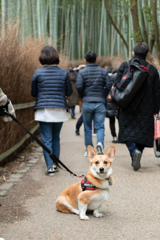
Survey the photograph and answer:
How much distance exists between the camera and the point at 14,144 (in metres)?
6.25

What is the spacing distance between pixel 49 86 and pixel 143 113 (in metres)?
1.26

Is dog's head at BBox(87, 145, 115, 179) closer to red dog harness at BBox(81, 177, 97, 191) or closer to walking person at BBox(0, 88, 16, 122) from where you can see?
red dog harness at BBox(81, 177, 97, 191)

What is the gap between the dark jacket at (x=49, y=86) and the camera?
545 centimetres

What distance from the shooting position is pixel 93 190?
3.53 metres

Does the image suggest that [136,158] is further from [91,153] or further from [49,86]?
[91,153]

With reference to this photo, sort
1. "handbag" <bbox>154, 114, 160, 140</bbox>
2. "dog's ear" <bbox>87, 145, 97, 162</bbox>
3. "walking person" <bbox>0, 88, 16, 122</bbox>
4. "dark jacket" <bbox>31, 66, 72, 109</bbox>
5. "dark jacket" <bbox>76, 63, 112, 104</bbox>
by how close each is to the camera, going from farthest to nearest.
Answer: "dark jacket" <bbox>76, 63, 112, 104</bbox>, "handbag" <bbox>154, 114, 160, 140</bbox>, "dark jacket" <bbox>31, 66, 72, 109</bbox>, "dog's ear" <bbox>87, 145, 97, 162</bbox>, "walking person" <bbox>0, 88, 16, 122</bbox>

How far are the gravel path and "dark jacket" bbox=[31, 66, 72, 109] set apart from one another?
0.92 metres

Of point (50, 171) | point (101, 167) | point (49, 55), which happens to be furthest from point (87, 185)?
point (49, 55)

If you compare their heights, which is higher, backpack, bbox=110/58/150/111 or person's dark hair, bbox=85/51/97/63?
person's dark hair, bbox=85/51/97/63

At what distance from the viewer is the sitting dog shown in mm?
3516

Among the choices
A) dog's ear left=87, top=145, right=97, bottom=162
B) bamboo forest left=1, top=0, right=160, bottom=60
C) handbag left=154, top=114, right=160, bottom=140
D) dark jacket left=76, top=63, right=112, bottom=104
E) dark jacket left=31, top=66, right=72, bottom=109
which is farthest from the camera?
bamboo forest left=1, top=0, right=160, bottom=60

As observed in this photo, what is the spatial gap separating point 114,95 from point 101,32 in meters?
20.9

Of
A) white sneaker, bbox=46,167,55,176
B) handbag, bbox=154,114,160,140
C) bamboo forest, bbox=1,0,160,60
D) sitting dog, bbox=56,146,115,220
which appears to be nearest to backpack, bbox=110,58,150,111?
handbag, bbox=154,114,160,140

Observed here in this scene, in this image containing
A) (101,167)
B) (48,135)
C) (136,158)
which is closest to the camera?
(101,167)
